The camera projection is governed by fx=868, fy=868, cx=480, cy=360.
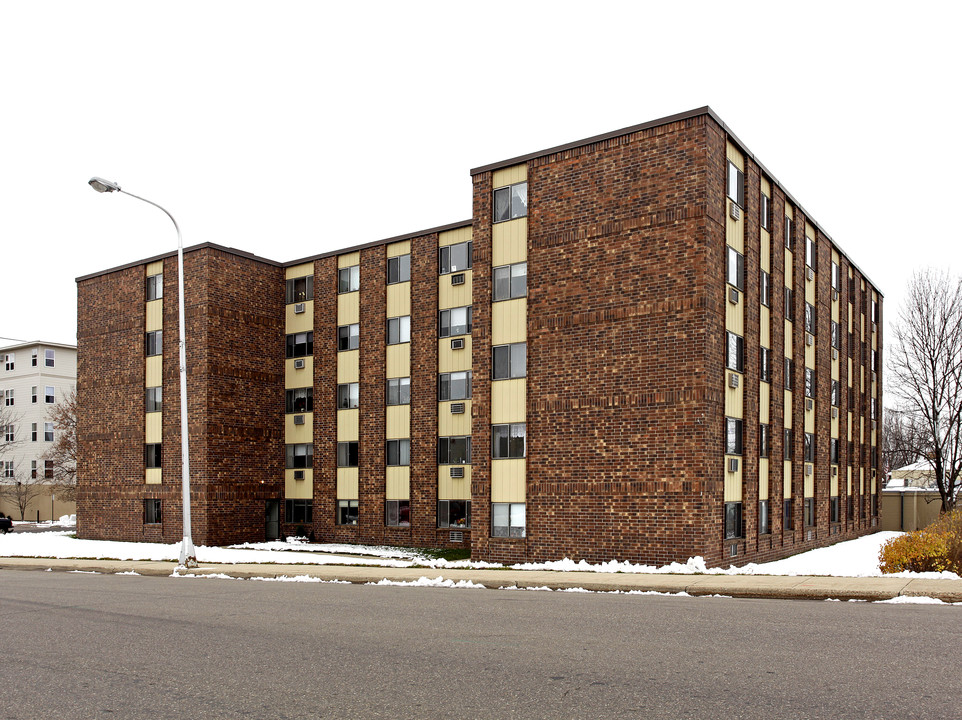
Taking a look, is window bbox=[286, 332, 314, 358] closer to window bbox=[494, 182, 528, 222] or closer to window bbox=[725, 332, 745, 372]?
window bbox=[494, 182, 528, 222]

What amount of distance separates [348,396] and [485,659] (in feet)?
89.9

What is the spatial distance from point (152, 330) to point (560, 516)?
20882 millimetres

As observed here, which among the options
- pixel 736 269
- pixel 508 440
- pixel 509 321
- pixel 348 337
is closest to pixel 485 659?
pixel 508 440

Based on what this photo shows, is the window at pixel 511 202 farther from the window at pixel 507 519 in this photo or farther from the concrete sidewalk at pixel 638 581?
the concrete sidewalk at pixel 638 581

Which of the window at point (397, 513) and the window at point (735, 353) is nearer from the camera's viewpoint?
the window at point (735, 353)

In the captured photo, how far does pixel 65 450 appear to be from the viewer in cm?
5925

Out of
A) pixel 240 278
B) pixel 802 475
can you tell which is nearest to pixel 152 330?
pixel 240 278

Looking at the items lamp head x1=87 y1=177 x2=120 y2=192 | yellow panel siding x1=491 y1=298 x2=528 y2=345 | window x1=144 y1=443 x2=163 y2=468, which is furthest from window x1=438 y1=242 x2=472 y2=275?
lamp head x1=87 y1=177 x2=120 y2=192

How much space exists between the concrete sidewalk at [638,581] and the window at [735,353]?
829 cm

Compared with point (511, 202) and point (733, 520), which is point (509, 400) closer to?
point (511, 202)

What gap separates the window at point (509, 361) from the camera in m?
25.2

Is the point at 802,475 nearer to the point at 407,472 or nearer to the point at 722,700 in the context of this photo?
the point at 407,472

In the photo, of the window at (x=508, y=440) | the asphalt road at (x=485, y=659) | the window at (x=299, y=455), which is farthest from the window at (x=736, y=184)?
the window at (x=299, y=455)

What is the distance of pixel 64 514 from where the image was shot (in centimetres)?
6712
